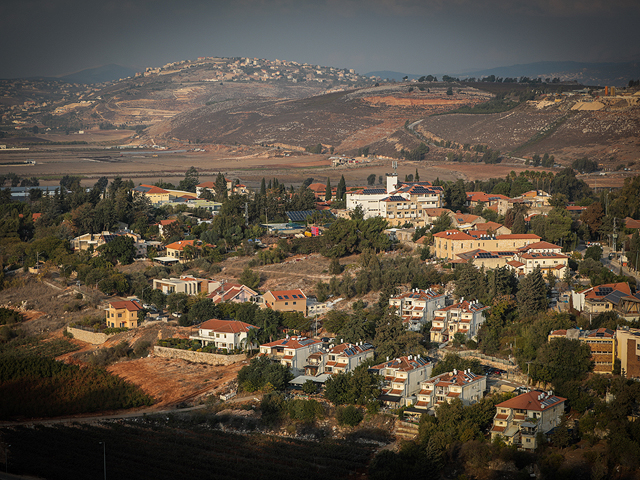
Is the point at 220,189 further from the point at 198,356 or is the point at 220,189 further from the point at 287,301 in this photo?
the point at 198,356

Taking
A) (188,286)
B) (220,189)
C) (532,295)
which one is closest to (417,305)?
(532,295)

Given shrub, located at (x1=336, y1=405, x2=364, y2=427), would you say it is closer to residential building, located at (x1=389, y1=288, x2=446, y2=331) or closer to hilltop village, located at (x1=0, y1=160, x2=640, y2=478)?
hilltop village, located at (x1=0, y1=160, x2=640, y2=478)

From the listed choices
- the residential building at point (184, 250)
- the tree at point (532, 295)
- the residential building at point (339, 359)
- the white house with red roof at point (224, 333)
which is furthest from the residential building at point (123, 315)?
the tree at point (532, 295)

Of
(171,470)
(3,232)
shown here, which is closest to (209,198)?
(3,232)

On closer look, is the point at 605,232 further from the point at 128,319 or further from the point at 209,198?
the point at 209,198

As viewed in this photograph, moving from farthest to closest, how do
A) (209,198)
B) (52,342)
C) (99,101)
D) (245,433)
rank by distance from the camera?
(99,101), (209,198), (52,342), (245,433)

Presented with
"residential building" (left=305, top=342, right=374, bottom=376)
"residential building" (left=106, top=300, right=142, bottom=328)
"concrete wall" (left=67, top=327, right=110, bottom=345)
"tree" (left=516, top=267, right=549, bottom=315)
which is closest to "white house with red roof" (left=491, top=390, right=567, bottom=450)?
"residential building" (left=305, top=342, right=374, bottom=376)

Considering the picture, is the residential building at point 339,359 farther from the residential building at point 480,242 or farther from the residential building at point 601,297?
the residential building at point 480,242

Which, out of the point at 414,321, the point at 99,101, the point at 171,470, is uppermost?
the point at 99,101
